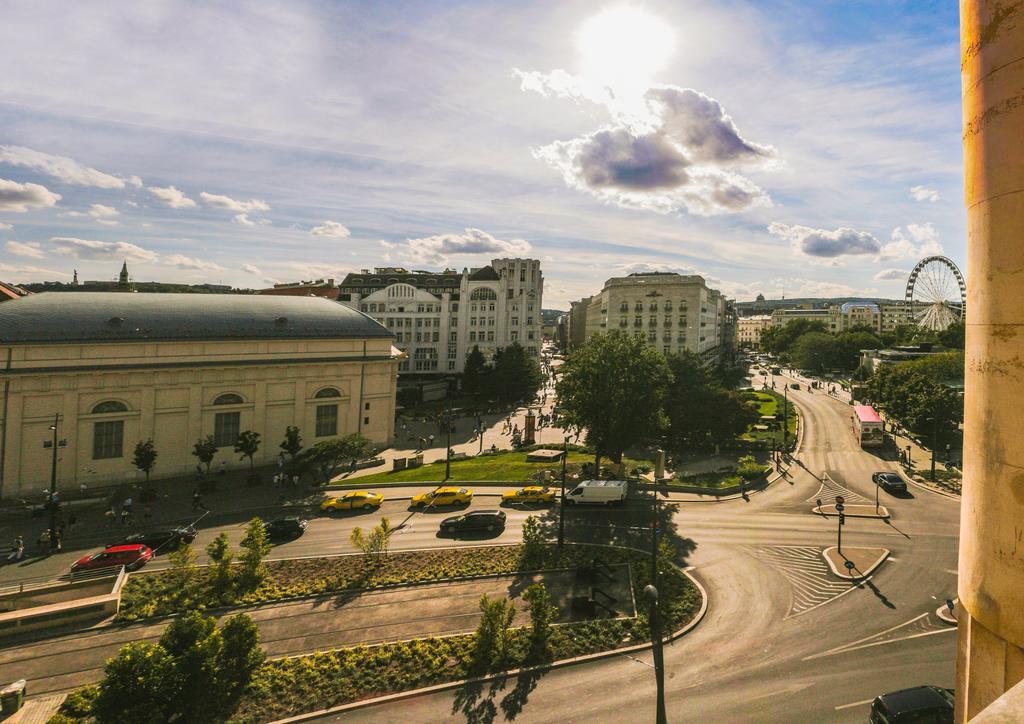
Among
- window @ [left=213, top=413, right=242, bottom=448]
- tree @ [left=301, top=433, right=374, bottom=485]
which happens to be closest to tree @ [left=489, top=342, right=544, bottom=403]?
tree @ [left=301, top=433, right=374, bottom=485]

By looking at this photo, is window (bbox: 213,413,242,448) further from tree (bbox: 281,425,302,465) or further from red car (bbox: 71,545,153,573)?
red car (bbox: 71,545,153,573)

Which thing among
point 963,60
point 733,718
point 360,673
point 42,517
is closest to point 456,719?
point 360,673

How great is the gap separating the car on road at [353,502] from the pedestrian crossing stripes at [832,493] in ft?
103

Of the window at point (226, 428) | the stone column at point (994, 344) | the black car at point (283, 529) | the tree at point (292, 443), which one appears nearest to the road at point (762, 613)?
the black car at point (283, 529)

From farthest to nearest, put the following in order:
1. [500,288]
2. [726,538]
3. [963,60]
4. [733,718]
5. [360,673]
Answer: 1. [500,288]
2. [726,538]
3. [360,673]
4. [733,718]
5. [963,60]

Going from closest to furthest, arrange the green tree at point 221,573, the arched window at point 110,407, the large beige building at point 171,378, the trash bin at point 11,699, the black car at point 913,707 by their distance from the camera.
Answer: the black car at point 913,707
the trash bin at point 11,699
the green tree at point 221,573
the large beige building at point 171,378
the arched window at point 110,407

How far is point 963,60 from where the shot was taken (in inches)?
259

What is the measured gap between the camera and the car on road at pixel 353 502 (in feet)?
119

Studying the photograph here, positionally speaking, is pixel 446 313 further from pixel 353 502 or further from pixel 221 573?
pixel 221 573

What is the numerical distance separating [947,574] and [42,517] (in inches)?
2139

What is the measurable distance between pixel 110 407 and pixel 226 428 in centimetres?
867

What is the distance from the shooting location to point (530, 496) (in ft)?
120

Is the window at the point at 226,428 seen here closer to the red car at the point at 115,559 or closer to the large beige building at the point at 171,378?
the large beige building at the point at 171,378

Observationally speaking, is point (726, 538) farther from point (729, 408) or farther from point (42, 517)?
point (42, 517)
